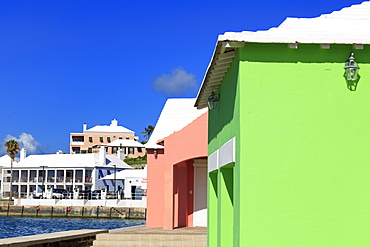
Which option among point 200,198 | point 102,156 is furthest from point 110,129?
point 200,198

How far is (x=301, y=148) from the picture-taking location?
921 cm

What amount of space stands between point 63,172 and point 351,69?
73215 millimetres

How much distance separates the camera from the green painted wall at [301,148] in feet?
29.8

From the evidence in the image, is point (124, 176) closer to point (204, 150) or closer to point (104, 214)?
point (104, 214)

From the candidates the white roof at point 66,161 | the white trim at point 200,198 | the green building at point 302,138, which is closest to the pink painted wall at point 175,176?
the white trim at point 200,198

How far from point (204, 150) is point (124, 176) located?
40.8 metres

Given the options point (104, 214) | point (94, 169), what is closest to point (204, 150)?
point (104, 214)

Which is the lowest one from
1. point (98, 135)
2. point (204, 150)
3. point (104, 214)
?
point (104, 214)

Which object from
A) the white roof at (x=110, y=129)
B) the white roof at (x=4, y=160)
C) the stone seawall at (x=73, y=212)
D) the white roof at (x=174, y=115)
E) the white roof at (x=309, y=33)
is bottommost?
the stone seawall at (x=73, y=212)

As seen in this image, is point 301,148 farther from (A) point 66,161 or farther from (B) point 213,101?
(A) point 66,161

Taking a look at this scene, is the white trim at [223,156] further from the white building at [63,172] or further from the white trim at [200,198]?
the white building at [63,172]

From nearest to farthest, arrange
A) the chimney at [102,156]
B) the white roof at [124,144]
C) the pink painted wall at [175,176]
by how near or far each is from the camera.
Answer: the pink painted wall at [175,176] → the chimney at [102,156] → the white roof at [124,144]

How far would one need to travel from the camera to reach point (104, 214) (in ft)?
197

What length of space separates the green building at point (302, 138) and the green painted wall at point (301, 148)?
2cm
